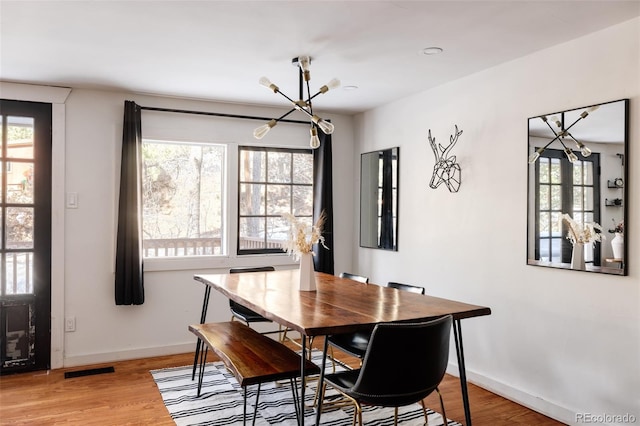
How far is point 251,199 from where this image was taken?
4.98 m

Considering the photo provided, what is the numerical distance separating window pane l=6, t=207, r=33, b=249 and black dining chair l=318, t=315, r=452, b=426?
A: 316 cm

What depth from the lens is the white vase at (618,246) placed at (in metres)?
2.73

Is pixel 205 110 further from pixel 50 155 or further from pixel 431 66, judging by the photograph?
pixel 431 66

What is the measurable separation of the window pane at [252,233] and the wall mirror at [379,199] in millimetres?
1064

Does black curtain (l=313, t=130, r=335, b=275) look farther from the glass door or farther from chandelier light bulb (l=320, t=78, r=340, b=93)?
the glass door

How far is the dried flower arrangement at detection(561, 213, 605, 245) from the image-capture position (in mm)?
2869

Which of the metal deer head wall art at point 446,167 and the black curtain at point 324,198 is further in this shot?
the black curtain at point 324,198

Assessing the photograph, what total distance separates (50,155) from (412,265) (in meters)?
3.27

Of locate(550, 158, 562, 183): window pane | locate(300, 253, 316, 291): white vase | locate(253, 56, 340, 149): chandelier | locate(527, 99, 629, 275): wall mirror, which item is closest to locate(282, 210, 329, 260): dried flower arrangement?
locate(300, 253, 316, 291): white vase

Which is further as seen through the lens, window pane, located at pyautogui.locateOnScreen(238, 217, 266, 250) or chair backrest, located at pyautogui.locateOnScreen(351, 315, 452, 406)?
window pane, located at pyautogui.locateOnScreen(238, 217, 266, 250)

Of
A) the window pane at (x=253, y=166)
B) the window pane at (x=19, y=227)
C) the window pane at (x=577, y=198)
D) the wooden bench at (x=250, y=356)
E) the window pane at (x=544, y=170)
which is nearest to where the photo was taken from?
the wooden bench at (x=250, y=356)

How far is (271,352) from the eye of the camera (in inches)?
113

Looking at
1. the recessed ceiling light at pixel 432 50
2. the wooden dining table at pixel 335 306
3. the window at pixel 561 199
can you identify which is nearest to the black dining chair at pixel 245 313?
the wooden dining table at pixel 335 306

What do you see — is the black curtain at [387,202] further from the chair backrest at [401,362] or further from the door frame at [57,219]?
the door frame at [57,219]
